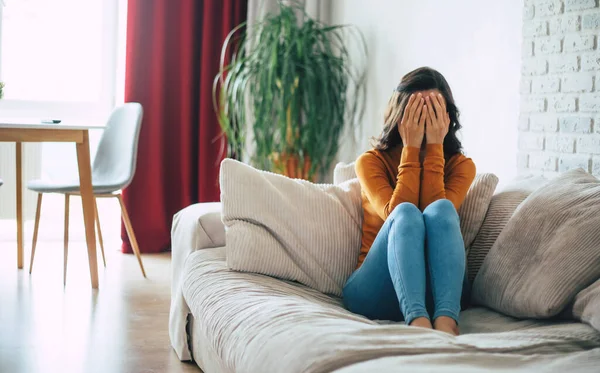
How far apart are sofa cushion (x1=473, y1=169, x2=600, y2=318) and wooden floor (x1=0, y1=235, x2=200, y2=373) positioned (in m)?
1.10

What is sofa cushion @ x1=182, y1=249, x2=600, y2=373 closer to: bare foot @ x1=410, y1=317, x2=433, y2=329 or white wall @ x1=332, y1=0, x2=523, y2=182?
bare foot @ x1=410, y1=317, x2=433, y2=329

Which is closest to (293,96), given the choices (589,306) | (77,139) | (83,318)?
(77,139)

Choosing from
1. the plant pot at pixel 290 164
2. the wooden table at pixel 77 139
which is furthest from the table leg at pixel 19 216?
the plant pot at pixel 290 164

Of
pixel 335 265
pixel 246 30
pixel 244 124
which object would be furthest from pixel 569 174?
pixel 246 30

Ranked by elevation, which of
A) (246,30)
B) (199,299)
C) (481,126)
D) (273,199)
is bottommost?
(199,299)

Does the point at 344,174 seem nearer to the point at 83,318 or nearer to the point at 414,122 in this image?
the point at 414,122

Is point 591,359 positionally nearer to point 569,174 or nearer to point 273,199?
point 569,174

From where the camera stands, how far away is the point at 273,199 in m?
2.39

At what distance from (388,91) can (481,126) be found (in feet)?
2.91

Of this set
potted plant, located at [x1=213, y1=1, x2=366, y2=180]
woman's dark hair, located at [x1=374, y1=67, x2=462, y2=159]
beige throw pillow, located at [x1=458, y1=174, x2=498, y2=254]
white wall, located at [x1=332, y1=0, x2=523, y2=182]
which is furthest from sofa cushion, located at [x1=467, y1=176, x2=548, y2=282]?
potted plant, located at [x1=213, y1=1, x2=366, y2=180]

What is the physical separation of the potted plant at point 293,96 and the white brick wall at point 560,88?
158 centimetres

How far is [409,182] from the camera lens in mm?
2277

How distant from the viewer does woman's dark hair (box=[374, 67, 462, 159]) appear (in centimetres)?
239

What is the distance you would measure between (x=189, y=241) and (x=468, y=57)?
1470 mm
